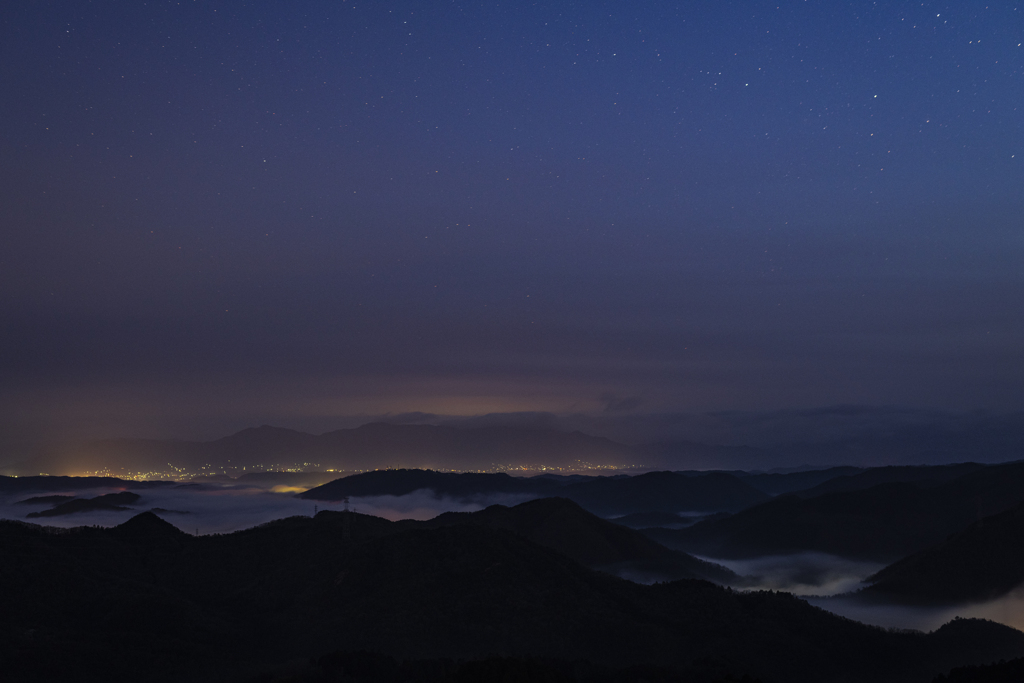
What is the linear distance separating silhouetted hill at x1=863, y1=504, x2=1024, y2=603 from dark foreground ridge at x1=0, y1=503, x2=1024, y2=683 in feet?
157

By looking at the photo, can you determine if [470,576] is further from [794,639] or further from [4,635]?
[4,635]

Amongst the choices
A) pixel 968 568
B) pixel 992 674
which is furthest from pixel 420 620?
pixel 968 568

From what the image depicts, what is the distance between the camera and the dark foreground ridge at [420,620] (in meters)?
98.1

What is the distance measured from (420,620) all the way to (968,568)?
397ft

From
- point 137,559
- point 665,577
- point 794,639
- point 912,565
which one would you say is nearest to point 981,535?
point 912,565

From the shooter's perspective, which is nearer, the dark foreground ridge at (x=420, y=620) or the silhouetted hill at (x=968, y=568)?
the dark foreground ridge at (x=420, y=620)

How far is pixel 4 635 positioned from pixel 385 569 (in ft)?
185

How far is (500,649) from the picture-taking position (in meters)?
105

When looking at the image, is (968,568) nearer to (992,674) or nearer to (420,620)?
(992,674)

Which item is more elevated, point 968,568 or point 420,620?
point 420,620

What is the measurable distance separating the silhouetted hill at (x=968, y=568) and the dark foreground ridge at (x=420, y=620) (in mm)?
47967

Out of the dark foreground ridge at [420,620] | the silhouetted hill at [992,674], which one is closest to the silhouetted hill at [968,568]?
the dark foreground ridge at [420,620]

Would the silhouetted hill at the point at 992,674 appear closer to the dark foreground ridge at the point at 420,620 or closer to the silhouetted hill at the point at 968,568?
the dark foreground ridge at the point at 420,620

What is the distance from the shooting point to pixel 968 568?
164500 mm
